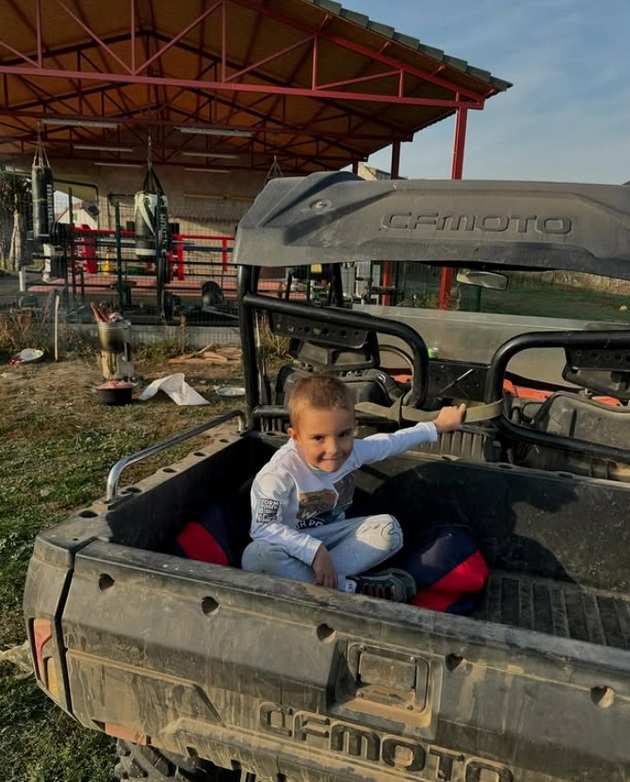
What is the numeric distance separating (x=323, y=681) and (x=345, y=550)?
0.99 m

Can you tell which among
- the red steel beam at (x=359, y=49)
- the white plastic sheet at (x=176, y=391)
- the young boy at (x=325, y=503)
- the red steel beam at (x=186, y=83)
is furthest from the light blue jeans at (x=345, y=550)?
the red steel beam at (x=359, y=49)

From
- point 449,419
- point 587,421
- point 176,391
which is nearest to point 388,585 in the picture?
point 449,419

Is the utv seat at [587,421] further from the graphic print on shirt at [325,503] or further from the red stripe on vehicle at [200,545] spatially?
the red stripe on vehicle at [200,545]

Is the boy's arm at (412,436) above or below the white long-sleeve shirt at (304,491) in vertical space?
above

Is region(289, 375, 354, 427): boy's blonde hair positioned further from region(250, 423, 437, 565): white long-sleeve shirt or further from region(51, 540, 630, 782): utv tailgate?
region(51, 540, 630, 782): utv tailgate

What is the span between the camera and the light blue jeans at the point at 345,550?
6.91ft

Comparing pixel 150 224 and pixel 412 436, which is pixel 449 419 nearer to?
pixel 412 436

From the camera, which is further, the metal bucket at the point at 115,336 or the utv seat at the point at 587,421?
the metal bucket at the point at 115,336

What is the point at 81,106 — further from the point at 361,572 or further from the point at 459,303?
the point at 361,572

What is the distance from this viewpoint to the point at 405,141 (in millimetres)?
16141

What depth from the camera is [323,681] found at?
4.41 feet

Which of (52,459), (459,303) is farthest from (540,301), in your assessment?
(52,459)

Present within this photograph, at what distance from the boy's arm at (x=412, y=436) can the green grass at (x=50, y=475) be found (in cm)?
149

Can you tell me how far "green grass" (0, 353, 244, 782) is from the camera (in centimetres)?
240
